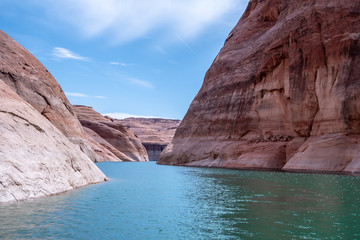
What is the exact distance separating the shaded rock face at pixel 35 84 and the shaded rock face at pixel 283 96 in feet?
65.0

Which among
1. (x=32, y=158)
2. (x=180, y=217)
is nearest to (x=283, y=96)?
(x=180, y=217)

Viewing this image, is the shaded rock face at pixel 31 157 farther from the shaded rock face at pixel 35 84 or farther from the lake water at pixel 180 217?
the shaded rock face at pixel 35 84

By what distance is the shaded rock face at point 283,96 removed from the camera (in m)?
32.2

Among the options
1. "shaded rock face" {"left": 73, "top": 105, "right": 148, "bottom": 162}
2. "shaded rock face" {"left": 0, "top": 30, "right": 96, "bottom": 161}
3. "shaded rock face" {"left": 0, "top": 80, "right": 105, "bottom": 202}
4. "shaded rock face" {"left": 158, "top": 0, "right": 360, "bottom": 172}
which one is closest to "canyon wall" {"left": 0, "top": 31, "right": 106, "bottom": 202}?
"shaded rock face" {"left": 0, "top": 80, "right": 105, "bottom": 202}

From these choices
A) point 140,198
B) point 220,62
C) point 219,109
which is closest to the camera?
point 140,198

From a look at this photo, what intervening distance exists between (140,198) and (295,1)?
126 feet

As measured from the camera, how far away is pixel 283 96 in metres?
41.9

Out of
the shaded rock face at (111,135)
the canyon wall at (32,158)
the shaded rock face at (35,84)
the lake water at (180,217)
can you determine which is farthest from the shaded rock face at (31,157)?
the shaded rock face at (111,135)

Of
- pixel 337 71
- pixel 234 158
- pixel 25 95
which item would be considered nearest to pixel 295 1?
pixel 337 71

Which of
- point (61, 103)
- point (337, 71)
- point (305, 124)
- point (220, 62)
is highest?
point (220, 62)

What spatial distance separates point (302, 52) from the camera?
38.5 meters

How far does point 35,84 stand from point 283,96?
27.5m

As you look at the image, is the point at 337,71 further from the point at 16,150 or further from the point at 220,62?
the point at 16,150

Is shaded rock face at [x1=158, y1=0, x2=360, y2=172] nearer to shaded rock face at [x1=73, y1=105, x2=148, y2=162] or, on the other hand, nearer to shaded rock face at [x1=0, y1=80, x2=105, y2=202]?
shaded rock face at [x1=0, y1=80, x2=105, y2=202]
